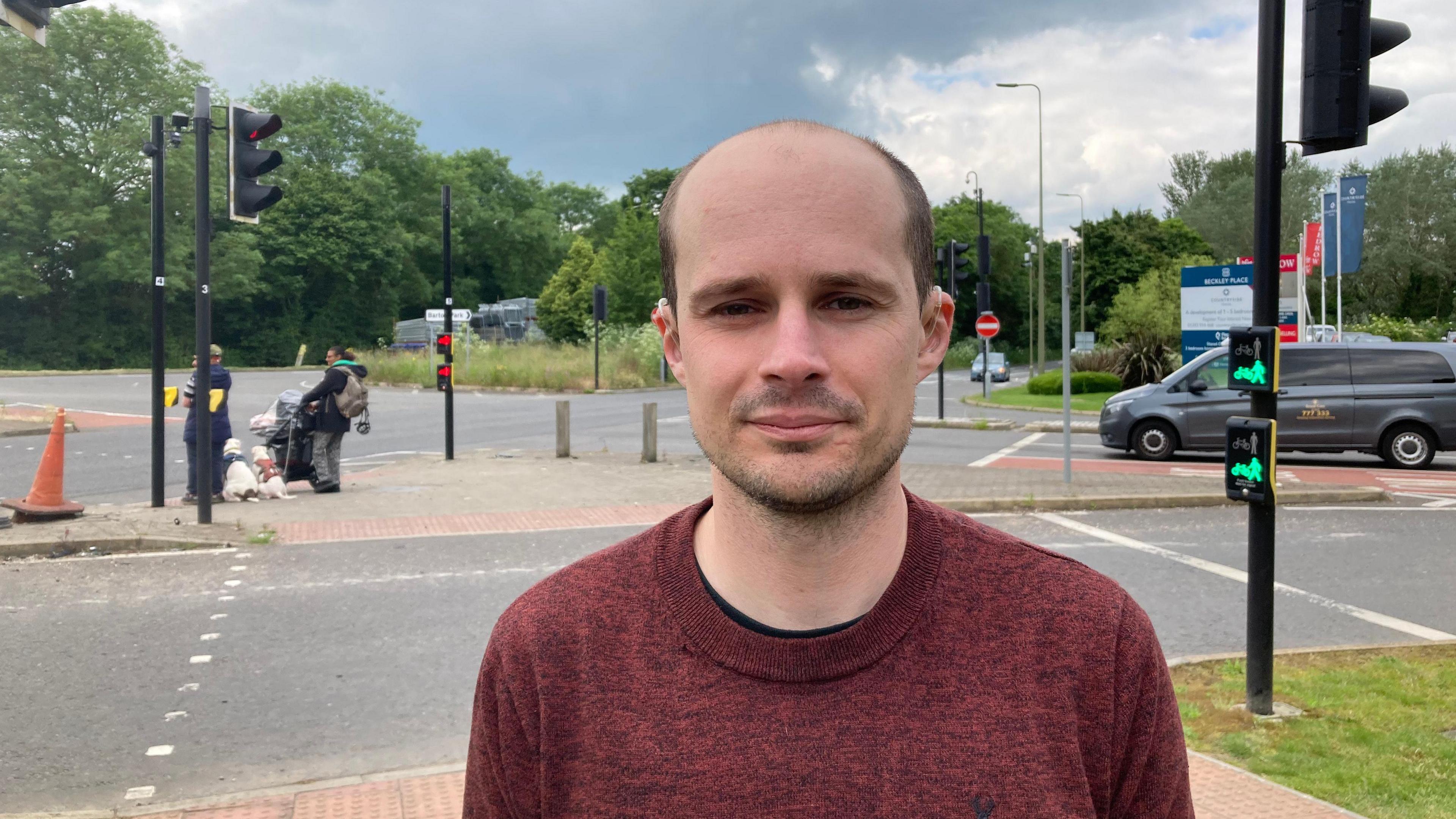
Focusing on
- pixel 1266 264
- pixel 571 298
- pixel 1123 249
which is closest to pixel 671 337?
pixel 1266 264

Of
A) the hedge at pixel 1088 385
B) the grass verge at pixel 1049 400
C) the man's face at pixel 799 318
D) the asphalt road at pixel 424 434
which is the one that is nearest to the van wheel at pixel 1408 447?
the asphalt road at pixel 424 434

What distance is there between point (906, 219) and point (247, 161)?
432 inches

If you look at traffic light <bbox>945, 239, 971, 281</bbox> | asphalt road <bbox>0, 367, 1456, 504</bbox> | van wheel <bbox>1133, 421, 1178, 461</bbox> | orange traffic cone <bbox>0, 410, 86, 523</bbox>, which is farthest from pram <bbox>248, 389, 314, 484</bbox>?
traffic light <bbox>945, 239, 971, 281</bbox>

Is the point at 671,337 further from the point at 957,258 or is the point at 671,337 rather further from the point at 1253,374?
the point at 957,258

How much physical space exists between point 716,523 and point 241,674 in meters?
5.90

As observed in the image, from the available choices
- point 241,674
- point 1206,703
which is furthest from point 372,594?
point 1206,703

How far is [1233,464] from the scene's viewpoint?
6262mm

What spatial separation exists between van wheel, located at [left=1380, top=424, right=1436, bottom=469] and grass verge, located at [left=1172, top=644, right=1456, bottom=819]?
1204 cm

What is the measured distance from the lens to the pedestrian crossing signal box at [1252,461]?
20.1ft

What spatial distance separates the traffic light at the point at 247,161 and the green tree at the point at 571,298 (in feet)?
177

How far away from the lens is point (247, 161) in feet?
37.0

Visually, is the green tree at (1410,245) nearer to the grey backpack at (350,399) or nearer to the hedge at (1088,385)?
the hedge at (1088,385)

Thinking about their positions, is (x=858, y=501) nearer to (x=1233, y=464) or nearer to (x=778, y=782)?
(x=778, y=782)

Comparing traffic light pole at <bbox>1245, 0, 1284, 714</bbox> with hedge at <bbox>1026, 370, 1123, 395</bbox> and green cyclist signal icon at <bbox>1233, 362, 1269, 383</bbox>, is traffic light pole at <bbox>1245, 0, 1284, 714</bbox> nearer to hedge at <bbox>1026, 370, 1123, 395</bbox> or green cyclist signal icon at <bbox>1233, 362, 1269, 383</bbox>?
green cyclist signal icon at <bbox>1233, 362, 1269, 383</bbox>
